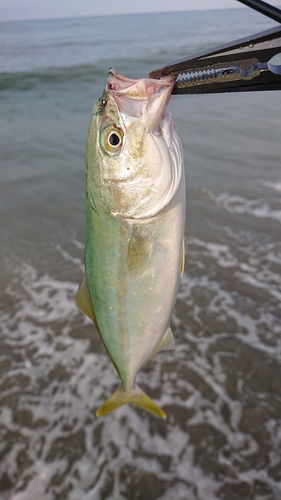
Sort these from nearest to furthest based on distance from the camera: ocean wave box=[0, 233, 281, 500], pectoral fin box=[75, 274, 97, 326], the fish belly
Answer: the fish belly < pectoral fin box=[75, 274, 97, 326] < ocean wave box=[0, 233, 281, 500]

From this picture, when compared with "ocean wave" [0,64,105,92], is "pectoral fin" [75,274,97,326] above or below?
above

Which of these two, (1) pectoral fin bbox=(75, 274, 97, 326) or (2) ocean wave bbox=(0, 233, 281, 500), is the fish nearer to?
(1) pectoral fin bbox=(75, 274, 97, 326)

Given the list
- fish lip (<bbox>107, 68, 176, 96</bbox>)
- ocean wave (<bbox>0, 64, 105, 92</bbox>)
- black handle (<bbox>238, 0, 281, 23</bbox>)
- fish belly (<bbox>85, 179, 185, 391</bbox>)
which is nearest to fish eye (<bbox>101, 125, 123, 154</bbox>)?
fish lip (<bbox>107, 68, 176, 96</bbox>)

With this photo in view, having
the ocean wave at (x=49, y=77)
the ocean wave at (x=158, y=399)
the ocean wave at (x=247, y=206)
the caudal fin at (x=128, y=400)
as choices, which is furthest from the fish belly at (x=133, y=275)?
the ocean wave at (x=49, y=77)

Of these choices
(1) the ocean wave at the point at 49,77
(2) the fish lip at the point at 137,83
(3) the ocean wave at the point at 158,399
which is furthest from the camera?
(1) the ocean wave at the point at 49,77

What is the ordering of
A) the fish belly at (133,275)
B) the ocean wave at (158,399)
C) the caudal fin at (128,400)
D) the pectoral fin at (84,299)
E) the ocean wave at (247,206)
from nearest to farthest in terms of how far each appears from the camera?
the fish belly at (133,275), the pectoral fin at (84,299), the caudal fin at (128,400), the ocean wave at (158,399), the ocean wave at (247,206)

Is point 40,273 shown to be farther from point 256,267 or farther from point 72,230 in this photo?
point 256,267

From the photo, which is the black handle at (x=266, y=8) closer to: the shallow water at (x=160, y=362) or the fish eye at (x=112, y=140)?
the fish eye at (x=112, y=140)

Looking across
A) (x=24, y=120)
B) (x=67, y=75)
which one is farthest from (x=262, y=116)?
(x=67, y=75)
